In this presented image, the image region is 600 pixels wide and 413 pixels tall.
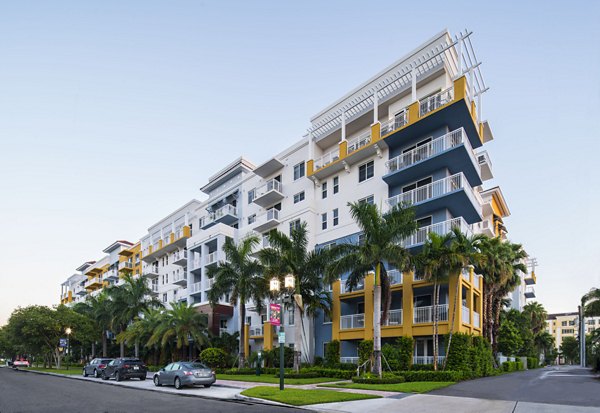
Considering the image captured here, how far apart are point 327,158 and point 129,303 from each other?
28.6 m

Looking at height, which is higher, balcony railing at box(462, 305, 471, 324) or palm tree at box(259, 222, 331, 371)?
palm tree at box(259, 222, 331, 371)

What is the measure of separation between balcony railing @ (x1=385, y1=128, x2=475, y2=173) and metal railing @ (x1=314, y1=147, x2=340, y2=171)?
278 inches

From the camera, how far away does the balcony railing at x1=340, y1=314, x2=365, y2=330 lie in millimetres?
32188

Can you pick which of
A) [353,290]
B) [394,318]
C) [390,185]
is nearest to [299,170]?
[390,185]

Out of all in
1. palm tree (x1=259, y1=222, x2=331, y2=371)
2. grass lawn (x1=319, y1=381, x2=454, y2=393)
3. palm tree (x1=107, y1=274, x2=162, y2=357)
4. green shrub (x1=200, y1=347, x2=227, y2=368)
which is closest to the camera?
grass lawn (x1=319, y1=381, x2=454, y2=393)

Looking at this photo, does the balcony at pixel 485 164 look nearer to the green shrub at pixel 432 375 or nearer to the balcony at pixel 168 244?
the green shrub at pixel 432 375

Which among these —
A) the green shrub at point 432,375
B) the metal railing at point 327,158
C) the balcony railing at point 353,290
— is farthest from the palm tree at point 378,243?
the metal railing at point 327,158

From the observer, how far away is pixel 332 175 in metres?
39.2

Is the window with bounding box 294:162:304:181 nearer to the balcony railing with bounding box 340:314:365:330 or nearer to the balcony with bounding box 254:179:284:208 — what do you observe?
the balcony with bounding box 254:179:284:208

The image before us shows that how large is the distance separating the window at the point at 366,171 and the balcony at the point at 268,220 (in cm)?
1017

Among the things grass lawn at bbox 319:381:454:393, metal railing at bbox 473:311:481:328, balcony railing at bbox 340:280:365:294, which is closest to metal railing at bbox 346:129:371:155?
balcony railing at bbox 340:280:365:294

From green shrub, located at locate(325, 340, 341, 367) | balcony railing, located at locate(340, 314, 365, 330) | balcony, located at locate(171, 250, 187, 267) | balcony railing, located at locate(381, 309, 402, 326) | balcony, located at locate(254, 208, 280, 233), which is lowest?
green shrub, located at locate(325, 340, 341, 367)

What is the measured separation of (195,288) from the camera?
175ft

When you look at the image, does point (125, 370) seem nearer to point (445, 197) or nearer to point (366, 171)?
point (366, 171)
